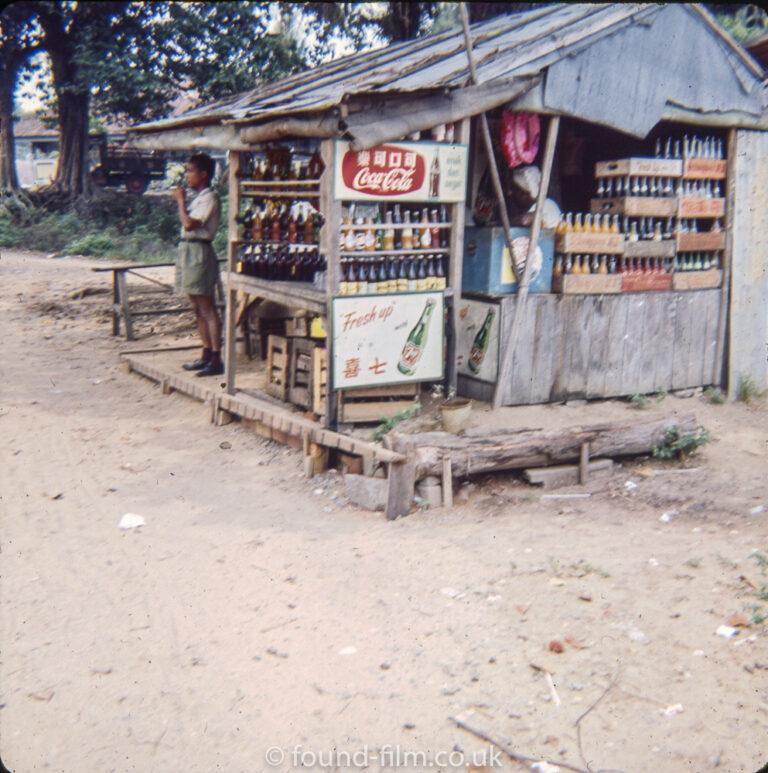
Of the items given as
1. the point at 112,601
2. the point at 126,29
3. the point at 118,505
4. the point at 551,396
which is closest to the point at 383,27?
the point at 126,29

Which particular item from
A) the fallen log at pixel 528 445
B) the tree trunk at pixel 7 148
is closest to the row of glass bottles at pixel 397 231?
the fallen log at pixel 528 445

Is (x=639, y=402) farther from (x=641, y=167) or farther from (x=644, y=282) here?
(x=641, y=167)

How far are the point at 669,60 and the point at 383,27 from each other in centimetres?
1087

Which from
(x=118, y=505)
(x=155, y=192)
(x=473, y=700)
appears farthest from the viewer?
(x=155, y=192)

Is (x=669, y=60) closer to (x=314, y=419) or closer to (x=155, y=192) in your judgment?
(x=314, y=419)

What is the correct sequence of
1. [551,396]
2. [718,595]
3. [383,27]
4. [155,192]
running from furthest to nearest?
[155,192]
[383,27]
[551,396]
[718,595]

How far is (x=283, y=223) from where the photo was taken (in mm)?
7551

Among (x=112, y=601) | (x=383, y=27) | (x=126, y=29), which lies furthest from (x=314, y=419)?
(x=126, y=29)

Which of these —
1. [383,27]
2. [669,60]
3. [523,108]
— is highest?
[383,27]

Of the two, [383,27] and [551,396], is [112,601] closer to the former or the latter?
[551,396]

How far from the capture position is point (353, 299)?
6.36 m

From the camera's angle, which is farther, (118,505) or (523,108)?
(523,108)

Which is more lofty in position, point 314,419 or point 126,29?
point 126,29

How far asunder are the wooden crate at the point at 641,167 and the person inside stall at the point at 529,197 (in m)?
0.80
